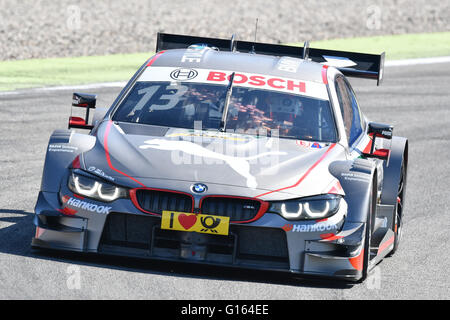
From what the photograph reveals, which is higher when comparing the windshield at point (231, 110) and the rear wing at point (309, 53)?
the rear wing at point (309, 53)

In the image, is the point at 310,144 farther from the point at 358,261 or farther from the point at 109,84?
the point at 109,84

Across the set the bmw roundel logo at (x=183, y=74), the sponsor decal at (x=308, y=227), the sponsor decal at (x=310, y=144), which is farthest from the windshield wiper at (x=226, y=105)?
the sponsor decal at (x=308, y=227)

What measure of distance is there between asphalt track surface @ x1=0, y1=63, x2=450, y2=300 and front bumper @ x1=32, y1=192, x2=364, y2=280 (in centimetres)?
13

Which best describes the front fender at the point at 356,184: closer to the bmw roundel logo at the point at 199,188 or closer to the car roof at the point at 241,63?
the bmw roundel logo at the point at 199,188

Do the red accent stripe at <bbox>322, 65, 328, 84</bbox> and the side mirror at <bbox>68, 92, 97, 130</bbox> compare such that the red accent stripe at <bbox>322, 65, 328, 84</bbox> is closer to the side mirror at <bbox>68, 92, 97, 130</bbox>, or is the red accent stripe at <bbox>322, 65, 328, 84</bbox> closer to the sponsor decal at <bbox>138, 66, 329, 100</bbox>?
the sponsor decal at <bbox>138, 66, 329, 100</bbox>

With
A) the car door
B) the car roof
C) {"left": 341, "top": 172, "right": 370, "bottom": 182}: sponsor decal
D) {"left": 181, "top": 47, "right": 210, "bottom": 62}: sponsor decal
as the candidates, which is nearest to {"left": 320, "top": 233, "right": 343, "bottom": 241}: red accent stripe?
{"left": 341, "top": 172, "right": 370, "bottom": 182}: sponsor decal

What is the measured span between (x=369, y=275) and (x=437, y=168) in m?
5.44

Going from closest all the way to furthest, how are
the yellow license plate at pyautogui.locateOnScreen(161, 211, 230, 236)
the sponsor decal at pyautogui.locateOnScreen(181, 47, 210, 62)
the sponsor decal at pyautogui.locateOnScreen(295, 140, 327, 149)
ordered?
the yellow license plate at pyautogui.locateOnScreen(161, 211, 230, 236) < the sponsor decal at pyautogui.locateOnScreen(295, 140, 327, 149) < the sponsor decal at pyautogui.locateOnScreen(181, 47, 210, 62)

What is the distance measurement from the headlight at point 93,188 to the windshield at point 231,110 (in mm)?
1092

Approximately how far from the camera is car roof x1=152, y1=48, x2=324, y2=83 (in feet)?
26.1

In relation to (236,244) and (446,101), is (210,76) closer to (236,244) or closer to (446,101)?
(236,244)

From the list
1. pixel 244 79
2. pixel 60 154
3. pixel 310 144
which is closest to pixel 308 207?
pixel 310 144

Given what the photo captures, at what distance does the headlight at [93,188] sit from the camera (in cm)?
627
